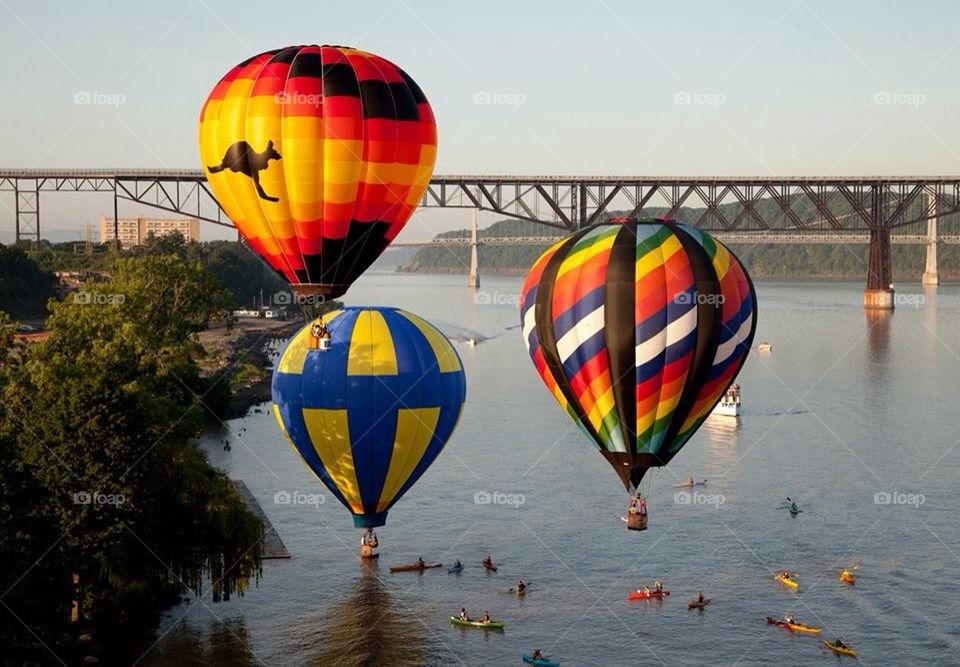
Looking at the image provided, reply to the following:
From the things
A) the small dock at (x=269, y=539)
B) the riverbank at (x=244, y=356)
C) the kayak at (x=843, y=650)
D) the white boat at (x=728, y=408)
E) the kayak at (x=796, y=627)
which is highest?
the riverbank at (x=244, y=356)

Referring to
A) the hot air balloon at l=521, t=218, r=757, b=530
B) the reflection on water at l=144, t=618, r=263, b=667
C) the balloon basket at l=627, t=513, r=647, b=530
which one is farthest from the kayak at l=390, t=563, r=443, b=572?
the balloon basket at l=627, t=513, r=647, b=530

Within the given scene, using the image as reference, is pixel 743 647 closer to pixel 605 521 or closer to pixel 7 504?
pixel 605 521

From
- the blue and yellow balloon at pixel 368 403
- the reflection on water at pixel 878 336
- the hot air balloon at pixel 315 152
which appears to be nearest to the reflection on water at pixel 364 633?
the blue and yellow balloon at pixel 368 403

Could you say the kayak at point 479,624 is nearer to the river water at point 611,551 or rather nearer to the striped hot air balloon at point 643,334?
the river water at point 611,551

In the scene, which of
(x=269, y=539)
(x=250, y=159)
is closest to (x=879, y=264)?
(x=269, y=539)

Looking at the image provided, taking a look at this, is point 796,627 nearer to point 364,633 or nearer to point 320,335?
point 364,633

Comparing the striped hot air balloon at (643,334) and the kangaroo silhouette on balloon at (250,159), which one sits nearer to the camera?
the striped hot air balloon at (643,334)
